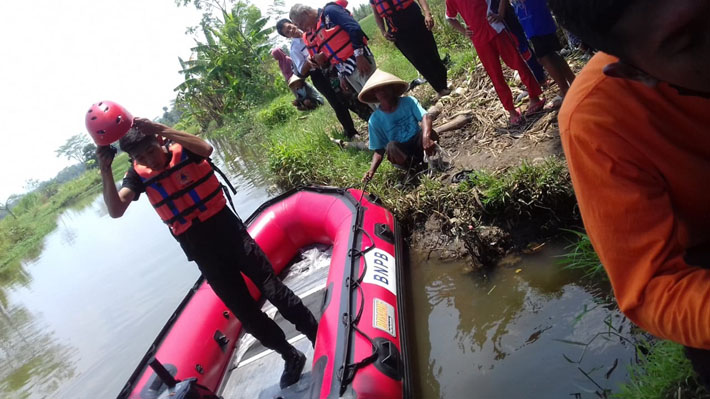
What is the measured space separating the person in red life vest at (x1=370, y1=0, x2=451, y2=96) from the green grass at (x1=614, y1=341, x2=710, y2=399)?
3.67 meters

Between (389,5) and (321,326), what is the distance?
333 centimetres

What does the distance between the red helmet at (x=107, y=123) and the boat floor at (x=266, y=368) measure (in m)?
1.71

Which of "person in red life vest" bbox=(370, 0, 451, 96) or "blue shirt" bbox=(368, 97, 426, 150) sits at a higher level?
"person in red life vest" bbox=(370, 0, 451, 96)

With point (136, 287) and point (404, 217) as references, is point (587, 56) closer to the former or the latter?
point (404, 217)

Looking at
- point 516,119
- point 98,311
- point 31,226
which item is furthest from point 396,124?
point 31,226

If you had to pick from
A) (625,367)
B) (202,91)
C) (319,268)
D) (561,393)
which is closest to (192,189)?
(319,268)

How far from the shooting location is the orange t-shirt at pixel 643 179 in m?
0.85

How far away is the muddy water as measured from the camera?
6.56ft

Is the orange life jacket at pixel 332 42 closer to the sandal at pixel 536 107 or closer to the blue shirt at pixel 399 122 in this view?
the blue shirt at pixel 399 122

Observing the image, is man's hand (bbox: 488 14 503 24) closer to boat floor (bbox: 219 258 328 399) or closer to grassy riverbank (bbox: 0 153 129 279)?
boat floor (bbox: 219 258 328 399)

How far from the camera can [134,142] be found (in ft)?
8.27

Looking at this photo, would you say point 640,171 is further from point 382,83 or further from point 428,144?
point 382,83

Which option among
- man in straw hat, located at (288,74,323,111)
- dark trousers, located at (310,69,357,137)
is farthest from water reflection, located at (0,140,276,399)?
dark trousers, located at (310,69,357,137)

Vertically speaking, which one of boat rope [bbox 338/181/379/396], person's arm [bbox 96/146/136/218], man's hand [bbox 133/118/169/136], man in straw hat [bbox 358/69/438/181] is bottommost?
boat rope [bbox 338/181/379/396]
